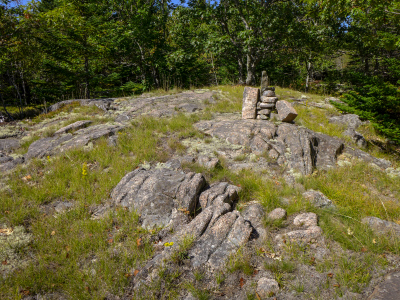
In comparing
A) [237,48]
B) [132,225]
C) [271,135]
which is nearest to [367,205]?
[271,135]

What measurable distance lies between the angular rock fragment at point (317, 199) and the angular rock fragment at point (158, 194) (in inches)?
93.0

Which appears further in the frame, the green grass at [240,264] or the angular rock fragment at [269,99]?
the angular rock fragment at [269,99]

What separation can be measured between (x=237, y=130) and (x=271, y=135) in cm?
117

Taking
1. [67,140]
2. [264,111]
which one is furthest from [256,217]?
[67,140]

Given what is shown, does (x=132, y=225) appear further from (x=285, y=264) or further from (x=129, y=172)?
(x=285, y=264)

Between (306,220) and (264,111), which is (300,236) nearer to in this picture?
(306,220)

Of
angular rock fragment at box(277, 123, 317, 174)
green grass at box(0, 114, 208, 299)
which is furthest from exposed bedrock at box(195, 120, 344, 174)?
green grass at box(0, 114, 208, 299)

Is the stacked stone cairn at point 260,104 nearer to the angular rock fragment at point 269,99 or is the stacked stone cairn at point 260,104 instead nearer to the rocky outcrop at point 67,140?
the angular rock fragment at point 269,99

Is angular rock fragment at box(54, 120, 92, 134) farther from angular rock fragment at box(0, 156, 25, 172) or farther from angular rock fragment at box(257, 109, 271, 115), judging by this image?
angular rock fragment at box(257, 109, 271, 115)

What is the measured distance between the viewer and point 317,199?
4887 millimetres

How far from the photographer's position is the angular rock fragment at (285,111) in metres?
8.14

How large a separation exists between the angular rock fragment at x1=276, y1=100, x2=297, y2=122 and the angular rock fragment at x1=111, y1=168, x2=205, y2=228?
478 cm

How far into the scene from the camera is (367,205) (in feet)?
15.6

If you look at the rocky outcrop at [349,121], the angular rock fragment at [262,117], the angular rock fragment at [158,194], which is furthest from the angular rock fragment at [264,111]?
the angular rock fragment at [158,194]
